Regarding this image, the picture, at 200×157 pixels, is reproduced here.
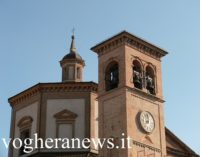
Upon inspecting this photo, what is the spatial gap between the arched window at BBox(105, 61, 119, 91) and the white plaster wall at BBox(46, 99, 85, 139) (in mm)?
2716

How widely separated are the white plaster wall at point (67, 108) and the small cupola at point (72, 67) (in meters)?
2.31

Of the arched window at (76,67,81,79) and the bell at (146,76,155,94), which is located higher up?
the arched window at (76,67,81,79)

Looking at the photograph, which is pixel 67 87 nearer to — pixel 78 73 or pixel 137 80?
pixel 78 73

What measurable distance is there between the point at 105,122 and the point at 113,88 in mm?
1750

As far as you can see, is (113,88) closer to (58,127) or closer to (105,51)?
(105,51)

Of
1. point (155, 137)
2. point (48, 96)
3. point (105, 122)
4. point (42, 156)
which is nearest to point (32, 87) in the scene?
point (48, 96)

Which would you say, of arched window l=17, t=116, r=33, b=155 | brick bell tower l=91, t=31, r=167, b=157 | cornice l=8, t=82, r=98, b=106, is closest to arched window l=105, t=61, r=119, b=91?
brick bell tower l=91, t=31, r=167, b=157

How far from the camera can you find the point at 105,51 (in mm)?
26484

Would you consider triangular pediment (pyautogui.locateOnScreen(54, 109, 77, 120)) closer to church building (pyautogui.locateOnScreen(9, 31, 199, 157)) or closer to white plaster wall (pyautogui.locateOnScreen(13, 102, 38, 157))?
church building (pyautogui.locateOnScreen(9, 31, 199, 157))

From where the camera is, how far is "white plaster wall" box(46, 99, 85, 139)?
1087 inches

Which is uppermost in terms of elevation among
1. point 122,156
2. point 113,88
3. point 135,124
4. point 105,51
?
point 105,51

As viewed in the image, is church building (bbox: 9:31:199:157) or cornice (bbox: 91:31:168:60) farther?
cornice (bbox: 91:31:168:60)

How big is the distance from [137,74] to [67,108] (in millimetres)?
4481

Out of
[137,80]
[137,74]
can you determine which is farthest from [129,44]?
[137,80]
